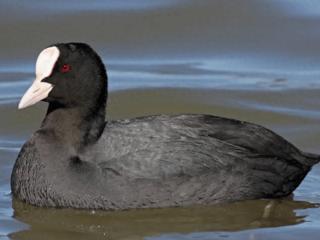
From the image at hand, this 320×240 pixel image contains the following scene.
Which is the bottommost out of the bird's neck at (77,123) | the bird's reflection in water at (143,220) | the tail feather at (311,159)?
the bird's reflection in water at (143,220)

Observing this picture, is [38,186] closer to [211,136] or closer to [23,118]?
[211,136]

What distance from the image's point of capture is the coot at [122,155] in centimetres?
899

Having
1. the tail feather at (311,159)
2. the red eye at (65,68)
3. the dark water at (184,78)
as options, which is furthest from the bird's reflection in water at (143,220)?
the red eye at (65,68)

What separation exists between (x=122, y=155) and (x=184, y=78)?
3.59m

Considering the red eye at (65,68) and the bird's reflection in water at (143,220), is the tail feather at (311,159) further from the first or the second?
the red eye at (65,68)

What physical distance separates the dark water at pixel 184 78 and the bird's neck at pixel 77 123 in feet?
1.86

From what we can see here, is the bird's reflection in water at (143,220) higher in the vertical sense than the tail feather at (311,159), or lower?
lower

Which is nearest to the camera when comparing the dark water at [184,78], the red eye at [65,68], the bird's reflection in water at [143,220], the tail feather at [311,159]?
the bird's reflection in water at [143,220]

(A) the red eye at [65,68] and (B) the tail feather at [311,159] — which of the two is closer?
(A) the red eye at [65,68]

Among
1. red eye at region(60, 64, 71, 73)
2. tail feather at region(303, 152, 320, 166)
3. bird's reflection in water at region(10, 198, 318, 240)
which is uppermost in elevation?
red eye at region(60, 64, 71, 73)

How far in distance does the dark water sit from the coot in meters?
0.15

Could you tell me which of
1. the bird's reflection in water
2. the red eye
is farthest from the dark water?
the red eye

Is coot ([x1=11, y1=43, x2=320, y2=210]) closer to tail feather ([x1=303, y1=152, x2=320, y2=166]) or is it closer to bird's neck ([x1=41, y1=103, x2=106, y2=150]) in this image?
bird's neck ([x1=41, y1=103, x2=106, y2=150])

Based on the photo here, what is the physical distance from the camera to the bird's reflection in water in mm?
8898
